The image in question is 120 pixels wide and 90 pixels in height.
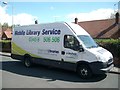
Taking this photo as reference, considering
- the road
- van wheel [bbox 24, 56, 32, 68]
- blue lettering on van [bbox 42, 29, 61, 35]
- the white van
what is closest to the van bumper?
the white van

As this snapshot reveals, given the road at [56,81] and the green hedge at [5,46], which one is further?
the green hedge at [5,46]

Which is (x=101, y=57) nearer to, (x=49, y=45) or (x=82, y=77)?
(x=82, y=77)

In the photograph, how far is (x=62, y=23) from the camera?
11.2 meters

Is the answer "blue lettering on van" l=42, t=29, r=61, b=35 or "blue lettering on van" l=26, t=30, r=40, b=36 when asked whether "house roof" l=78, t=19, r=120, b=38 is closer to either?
"blue lettering on van" l=26, t=30, r=40, b=36

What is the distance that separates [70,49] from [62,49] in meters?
0.64

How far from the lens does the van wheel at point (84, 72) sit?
9.78m

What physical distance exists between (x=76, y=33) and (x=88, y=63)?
1.82 metres

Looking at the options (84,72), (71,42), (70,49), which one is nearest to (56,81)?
(84,72)

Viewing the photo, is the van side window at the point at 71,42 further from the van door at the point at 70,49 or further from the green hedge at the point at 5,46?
the green hedge at the point at 5,46

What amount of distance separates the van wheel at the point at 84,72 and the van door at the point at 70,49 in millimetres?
508

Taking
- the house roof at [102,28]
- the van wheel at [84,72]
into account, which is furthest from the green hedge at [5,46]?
the van wheel at [84,72]

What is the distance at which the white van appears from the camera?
31.9 ft

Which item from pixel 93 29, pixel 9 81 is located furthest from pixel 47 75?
pixel 93 29

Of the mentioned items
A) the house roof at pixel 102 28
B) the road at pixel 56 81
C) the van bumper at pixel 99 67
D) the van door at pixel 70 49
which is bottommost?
the road at pixel 56 81
